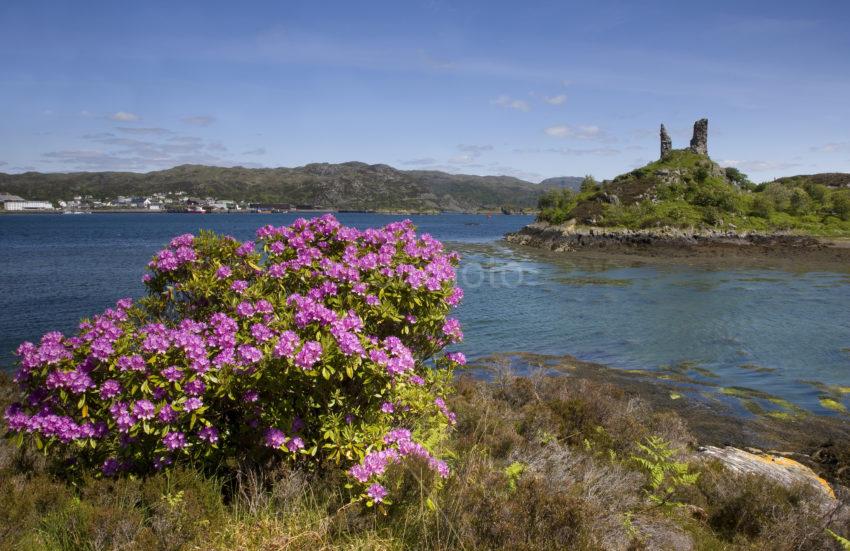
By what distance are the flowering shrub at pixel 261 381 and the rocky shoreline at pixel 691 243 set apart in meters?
63.5

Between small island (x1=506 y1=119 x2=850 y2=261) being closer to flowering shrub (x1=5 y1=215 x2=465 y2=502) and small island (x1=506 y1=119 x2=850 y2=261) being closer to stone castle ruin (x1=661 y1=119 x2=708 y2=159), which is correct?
stone castle ruin (x1=661 y1=119 x2=708 y2=159)

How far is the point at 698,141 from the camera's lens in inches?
4092

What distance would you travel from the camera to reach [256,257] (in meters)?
7.14

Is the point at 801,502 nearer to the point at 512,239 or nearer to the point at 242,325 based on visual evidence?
the point at 242,325

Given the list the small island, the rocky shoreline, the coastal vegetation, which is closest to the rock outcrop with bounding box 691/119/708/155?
the small island

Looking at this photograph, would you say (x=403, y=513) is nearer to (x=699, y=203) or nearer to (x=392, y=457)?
(x=392, y=457)

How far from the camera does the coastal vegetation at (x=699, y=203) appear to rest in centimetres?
7388

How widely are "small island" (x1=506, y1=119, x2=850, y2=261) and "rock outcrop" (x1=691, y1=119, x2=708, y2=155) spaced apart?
273 cm

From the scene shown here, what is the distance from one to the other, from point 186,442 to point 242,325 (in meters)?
1.26

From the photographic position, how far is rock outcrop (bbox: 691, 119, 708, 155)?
103 metres

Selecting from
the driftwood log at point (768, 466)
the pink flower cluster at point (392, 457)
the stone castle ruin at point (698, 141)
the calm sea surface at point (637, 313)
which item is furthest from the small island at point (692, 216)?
the pink flower cluster at point (392, 457)

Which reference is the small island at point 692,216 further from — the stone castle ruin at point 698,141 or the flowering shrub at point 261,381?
the flowering shrub at point 261,381

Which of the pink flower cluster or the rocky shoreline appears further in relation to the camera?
the rocky shoreline

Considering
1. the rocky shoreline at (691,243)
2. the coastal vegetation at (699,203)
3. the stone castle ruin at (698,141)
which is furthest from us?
the stone castle ruin at (698,141)
